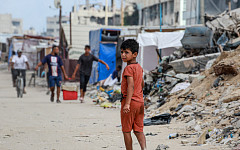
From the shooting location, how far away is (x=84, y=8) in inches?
3260

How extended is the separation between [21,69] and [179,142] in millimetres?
12343

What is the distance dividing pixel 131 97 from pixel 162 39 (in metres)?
13.2

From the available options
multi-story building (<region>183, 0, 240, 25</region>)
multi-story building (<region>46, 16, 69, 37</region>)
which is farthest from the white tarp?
multi-story building (<region>46, 16, 69, 37</region>)

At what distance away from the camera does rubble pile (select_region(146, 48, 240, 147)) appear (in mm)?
6422

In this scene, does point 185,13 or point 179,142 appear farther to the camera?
point 185,13

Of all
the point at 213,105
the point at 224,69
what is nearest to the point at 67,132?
the point at 213,105

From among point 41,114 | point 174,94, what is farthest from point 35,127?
point 174,94

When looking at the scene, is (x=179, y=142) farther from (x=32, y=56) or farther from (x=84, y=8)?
(x=84, y=8)

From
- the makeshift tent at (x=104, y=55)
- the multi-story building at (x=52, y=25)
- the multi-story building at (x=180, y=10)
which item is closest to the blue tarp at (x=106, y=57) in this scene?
the makeshift tent at (x=104, y=55)

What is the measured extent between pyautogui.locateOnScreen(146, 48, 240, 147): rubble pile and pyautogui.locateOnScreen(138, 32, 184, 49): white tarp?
6.13 metres

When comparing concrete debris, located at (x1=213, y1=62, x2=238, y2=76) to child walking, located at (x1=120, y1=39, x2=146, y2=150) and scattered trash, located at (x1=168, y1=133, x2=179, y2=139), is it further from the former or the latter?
child walking, located at (x1=120, y1=39, x2=146, y2=150)

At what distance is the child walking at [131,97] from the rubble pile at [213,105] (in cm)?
161

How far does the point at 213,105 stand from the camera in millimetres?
8836

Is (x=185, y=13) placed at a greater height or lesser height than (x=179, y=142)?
greater
